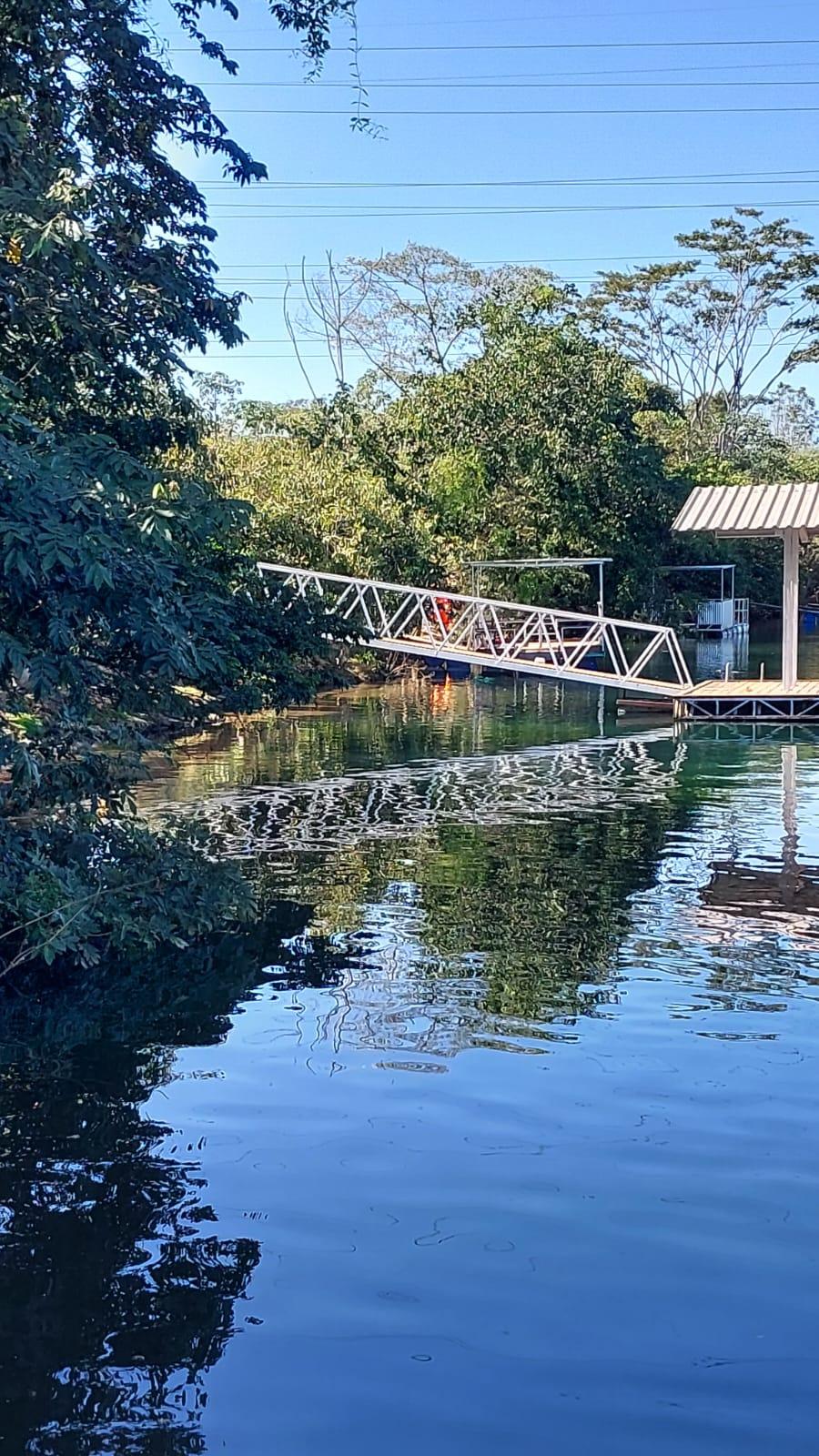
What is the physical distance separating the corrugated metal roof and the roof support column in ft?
0.86

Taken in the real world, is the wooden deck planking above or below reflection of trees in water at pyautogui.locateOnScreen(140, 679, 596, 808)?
above

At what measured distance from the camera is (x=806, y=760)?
20.2 m

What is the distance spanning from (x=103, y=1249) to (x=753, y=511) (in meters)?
21.3

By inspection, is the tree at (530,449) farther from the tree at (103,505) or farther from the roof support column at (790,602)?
the tree at (103,505)

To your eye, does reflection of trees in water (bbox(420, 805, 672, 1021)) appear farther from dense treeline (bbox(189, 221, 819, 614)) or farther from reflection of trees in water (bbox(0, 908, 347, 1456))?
dense treeline (bbox(189, 221, 819, 614))

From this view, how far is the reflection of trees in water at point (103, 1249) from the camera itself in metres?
4.53

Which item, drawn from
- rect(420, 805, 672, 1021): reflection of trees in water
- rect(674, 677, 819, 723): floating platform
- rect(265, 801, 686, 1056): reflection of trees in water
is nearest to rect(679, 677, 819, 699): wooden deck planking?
rect(674, 677, 819, 723): floating platform

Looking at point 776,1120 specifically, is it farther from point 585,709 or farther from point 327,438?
point 327,438

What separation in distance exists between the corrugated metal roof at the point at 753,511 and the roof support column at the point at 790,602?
0.86 ft

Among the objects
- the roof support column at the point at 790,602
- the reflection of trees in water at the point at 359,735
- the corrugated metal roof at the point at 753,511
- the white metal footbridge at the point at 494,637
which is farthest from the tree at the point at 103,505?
the roof support column at the point at 790,602

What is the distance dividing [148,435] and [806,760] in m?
12.1

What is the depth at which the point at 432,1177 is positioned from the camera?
617 cm

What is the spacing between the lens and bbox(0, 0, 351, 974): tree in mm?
7574

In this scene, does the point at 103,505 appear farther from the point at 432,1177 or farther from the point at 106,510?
the point at 432,1177
